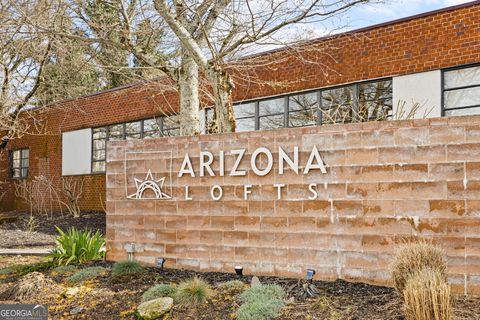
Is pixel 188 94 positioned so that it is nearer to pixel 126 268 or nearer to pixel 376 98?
pixel 126 268

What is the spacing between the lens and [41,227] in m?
17.5

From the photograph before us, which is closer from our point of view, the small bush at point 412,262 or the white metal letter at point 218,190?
the small bush at point 412,262

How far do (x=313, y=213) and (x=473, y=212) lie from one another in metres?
1.84

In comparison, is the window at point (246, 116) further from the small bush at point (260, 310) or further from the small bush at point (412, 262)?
the small bush at point (412, 262)

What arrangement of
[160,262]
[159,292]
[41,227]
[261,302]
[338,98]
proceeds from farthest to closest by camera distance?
[41,227] → [338,98] → [160,262] → [159,292] → [261,302]

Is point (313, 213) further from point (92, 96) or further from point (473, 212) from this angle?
point (92, 96)

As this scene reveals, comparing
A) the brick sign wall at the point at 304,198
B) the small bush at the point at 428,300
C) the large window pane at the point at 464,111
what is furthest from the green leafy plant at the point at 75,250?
the large window pane at the point at 464,111

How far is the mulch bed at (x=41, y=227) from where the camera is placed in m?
13.8

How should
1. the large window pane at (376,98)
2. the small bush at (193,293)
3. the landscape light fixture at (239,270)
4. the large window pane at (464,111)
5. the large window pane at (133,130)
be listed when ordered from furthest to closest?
1. the large window pane at (133,130)
2. the large window pane at (376,98)
3. the large window pane at (464,111)
4. the landscape light fixture at (239,270)
5. the small bush at (193,293)

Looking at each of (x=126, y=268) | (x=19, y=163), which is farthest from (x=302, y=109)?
(x=19, y=163)

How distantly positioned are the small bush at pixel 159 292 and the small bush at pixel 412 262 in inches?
98.1

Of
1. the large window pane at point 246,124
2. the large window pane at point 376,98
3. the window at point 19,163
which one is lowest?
the window at point 19,163

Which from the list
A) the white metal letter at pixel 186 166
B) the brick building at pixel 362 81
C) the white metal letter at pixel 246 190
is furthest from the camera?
the brick building at pixel 362 81

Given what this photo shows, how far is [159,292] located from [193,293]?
20.8 inches
